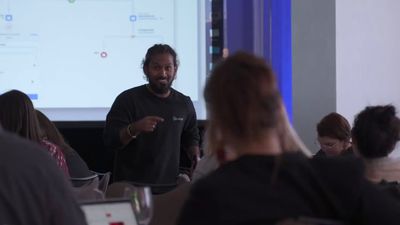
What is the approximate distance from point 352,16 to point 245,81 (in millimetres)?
4166

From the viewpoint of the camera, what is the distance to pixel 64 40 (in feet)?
16.2

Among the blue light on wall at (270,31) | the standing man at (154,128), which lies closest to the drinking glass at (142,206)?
the standing man at (154,128)

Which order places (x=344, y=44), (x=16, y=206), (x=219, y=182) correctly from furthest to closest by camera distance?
(x=344, y=44), (x=16, y=206), (x=219, y=182)

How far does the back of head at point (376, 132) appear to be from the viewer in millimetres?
2332

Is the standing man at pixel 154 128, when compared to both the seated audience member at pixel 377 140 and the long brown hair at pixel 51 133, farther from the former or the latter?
the seated audience member at pixel 377 140

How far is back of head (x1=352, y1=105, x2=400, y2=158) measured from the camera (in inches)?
91.8

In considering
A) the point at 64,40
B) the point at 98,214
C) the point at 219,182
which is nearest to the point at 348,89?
the point at 64,40

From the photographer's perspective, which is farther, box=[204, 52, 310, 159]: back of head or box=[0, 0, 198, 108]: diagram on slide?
box=[0, 0, 198, 108]: diagram on slide

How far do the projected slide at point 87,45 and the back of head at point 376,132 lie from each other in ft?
8.81

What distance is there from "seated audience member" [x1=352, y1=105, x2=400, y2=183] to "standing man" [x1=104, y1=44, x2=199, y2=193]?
1.78 meters

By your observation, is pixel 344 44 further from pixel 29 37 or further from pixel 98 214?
pixel 98 214

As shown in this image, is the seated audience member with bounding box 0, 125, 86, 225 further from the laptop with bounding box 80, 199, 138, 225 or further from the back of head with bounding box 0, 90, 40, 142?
the back of head with bounding box 0, 90, 40, 142

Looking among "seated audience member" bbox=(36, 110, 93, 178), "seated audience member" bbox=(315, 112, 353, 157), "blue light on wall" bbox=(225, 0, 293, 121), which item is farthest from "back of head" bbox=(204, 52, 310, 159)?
"blue light on wall" bbox=(225, 0, 293, 121)

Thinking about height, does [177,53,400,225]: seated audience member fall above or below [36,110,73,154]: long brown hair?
above
